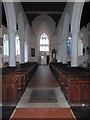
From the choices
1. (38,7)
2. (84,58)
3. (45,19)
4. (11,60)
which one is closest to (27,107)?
(11,60)

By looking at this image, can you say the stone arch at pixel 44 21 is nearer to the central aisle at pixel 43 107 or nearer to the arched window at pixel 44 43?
the arched window at pixel 44 43

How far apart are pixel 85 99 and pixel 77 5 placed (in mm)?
5964

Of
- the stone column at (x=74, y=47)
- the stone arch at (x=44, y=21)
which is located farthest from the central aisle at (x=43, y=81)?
the stone arch at (x=44, y=21)

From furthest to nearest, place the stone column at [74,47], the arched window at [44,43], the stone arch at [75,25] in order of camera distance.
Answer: the arched window at [44,43]
the stone column at [74,47]
the stone arch at [75,25]

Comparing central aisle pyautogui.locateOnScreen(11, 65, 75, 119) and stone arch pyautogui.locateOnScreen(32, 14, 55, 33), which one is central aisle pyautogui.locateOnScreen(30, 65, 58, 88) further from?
stone arch pyautogui.locateOnScreen(32, 14, 55, 33)

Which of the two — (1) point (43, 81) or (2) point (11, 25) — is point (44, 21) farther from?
(1) point (43, 81)

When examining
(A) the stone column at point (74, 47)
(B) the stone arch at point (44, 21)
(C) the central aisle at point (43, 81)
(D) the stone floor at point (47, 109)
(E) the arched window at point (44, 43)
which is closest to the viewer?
(D) the stone floor at point (47, 109)

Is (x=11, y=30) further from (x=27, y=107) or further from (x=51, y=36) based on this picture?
(x=51, y=36)

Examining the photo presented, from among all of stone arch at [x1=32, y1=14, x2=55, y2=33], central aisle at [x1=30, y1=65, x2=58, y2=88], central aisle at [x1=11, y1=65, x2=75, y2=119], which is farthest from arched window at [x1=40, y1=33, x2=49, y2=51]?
central aisle at [x1=11, y1=65, x2=75, y2=119]

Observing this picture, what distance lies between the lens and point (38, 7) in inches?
754

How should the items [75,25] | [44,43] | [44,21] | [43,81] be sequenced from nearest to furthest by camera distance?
[43,81] → [75,25] → [44,21] → [44,43]

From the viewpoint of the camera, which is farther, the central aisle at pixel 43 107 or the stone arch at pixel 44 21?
the stone arch at pixel 44 21

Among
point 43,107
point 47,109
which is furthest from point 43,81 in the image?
point 47,109

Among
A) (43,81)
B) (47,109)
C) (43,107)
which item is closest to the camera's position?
(47,109)
